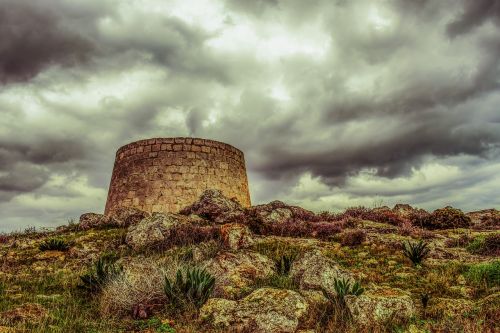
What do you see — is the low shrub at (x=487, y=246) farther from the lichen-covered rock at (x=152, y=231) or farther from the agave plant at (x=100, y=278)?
the agave plant at (x=100, y=278)

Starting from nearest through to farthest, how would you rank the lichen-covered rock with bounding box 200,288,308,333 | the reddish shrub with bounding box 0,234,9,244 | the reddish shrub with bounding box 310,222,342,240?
the lichen-covered rock with bounding box 200,288,308,333
the reddish shrub with bounding box 310,222,342,240
the reddish shrub with bounding box 0,234,9,244

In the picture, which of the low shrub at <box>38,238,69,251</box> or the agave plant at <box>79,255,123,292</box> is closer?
the agave plant at <box>79,255,123,292</box>

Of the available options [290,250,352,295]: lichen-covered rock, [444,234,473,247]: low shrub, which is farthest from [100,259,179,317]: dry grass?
[444,234,473,247]: low shrub

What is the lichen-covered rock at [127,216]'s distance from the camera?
47.0 ft

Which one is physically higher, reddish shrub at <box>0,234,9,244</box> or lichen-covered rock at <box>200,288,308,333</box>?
reddish shrub at <box>0,234,9,244</box>

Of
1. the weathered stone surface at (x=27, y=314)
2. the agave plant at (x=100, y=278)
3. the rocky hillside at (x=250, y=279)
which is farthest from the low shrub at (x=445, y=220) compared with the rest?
the weathered stone surface at (x=27, y=314)

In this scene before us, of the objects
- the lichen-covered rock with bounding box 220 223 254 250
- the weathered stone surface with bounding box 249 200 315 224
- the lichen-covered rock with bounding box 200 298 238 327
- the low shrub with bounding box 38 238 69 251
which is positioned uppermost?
the weathered stone surface with bounding box 249 200 315 224

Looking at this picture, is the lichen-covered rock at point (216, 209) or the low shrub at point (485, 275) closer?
the low shrub at point (485, 275)

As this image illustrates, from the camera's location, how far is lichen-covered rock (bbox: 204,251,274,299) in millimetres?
7250

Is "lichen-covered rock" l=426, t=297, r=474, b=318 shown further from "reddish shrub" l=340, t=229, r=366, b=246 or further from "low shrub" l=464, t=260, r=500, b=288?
"reddish shrub" l=340, t=229, r=366, b=246

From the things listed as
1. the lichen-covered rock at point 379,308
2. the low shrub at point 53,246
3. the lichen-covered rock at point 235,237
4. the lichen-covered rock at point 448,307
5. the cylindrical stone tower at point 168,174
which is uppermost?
the cylindrical stone tower at point 168,174

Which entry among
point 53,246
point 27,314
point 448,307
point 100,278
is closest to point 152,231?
point 100,278

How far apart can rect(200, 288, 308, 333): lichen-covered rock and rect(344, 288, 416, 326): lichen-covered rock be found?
0.77 metres

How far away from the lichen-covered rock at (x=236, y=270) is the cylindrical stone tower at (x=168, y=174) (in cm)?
926
